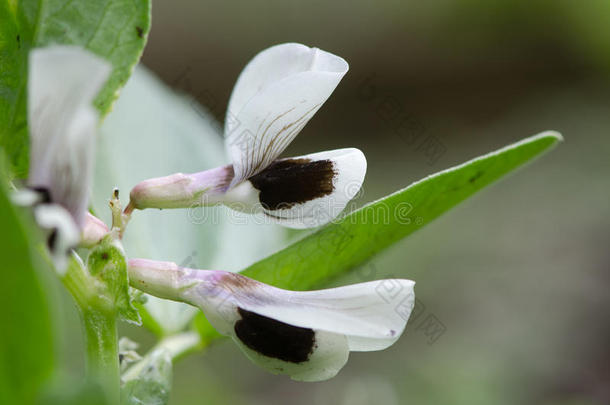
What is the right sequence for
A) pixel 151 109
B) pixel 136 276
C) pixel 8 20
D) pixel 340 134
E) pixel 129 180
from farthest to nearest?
pixel 340 134 < pixel 151 109 < pixel 129 180 < pixel 8 20 < pixel 136 276

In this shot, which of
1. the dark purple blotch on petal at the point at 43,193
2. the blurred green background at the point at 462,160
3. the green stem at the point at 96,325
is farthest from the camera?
the blurred green background at the point at 462,160

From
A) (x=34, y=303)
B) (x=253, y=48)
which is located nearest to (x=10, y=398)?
(x=34, y=303)

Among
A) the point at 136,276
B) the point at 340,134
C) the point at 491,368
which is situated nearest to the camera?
the point at 136,276

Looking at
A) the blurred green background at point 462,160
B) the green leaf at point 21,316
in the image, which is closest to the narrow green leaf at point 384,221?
the blurred green background at point 462,160

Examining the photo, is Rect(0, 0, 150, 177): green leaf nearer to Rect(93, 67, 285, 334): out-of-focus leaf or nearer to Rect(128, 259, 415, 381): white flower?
Rect(128, 259, 415, 381): white flower

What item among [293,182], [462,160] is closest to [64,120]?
[293,182]

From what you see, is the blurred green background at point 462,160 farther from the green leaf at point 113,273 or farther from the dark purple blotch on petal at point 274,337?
the green leaf at point 113,273

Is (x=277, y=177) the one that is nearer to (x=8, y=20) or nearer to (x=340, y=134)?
(x=8, y=20)
